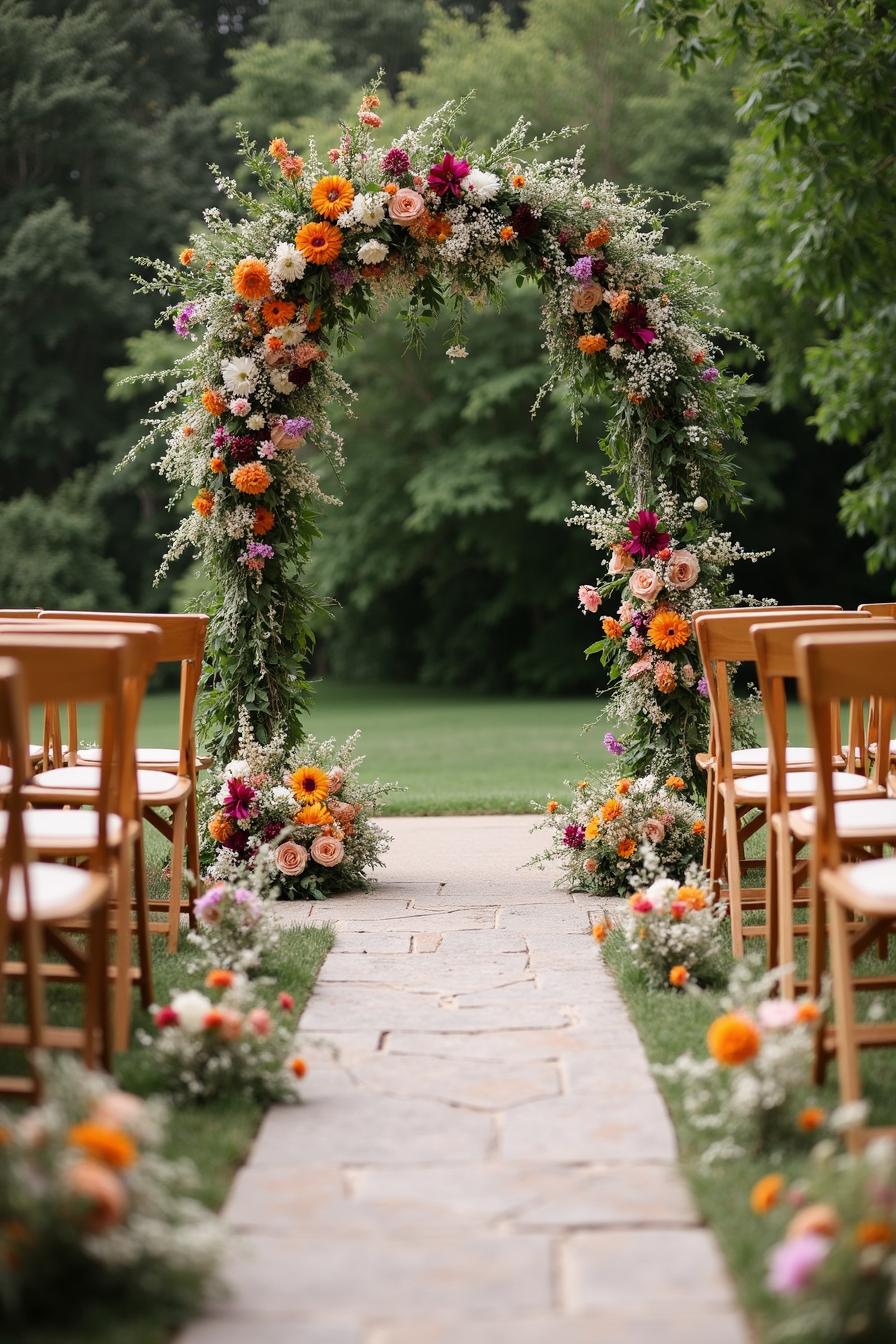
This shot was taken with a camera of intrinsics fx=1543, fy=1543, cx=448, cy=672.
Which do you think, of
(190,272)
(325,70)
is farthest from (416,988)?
(325,70)

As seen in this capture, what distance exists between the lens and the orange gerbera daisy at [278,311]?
6.75 m

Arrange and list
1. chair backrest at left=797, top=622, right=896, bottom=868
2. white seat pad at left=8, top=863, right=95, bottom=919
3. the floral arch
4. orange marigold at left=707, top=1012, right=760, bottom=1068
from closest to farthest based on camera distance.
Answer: orange marigold at left=707, top=1012, right=760, bottom=1068
white seat pad at left=8, top=863, right=95, bottom=919
chair backrest at left=797, top=622, right=896, bottom=868
the floral arch

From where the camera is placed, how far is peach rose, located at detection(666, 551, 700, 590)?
6816 millimetres

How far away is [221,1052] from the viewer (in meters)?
3.67

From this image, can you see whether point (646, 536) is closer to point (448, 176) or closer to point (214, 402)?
point (448, 176)

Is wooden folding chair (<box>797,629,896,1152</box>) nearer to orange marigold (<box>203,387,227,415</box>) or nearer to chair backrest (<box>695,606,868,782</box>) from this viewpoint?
chair backrest (<box>695,606,868,782</box>)

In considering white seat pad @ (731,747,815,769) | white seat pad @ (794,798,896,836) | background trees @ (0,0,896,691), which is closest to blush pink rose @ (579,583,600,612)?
white seat pad @ (731,747,815,769)

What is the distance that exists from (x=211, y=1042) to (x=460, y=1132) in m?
0.63

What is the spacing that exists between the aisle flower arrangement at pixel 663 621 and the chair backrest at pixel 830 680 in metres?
3.29

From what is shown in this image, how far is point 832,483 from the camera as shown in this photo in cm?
2741

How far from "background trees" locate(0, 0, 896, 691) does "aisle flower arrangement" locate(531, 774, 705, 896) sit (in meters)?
13.0

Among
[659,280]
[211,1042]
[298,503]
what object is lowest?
[211,1042]

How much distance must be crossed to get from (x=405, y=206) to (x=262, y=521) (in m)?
1.50

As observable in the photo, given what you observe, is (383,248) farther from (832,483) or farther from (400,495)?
(832,483)
